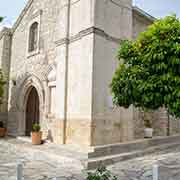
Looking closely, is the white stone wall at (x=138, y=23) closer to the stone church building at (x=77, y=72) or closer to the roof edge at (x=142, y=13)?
the stone church building at (x=77, y=72)

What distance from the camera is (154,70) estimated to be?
4.64 meters

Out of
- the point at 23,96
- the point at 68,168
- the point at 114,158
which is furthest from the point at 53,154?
the point at 23,96

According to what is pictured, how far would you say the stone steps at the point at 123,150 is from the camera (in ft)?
25.6

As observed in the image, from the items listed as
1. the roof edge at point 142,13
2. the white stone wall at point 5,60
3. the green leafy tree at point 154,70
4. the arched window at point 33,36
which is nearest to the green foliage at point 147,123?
the roof edge at point 142,13

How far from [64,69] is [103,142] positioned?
10.9 ft

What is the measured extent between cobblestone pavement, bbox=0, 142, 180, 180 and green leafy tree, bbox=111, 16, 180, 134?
260cm

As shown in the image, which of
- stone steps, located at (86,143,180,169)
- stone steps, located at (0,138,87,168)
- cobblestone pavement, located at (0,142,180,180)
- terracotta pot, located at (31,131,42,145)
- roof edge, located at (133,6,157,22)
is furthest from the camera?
roof edge, located at (133,6,157,22)

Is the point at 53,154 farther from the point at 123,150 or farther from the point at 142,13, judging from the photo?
the point at 142,13

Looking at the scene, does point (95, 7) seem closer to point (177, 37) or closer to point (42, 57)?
point (42, 57)

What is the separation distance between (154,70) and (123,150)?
5055 mm

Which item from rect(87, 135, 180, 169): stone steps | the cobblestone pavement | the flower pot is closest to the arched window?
the cobblestone pavement

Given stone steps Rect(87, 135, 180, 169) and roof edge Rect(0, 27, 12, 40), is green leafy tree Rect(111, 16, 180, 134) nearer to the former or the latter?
stone steps Rect(87, 135, 180, 169)

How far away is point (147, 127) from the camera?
447 inches

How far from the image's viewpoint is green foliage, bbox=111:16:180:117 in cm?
442
